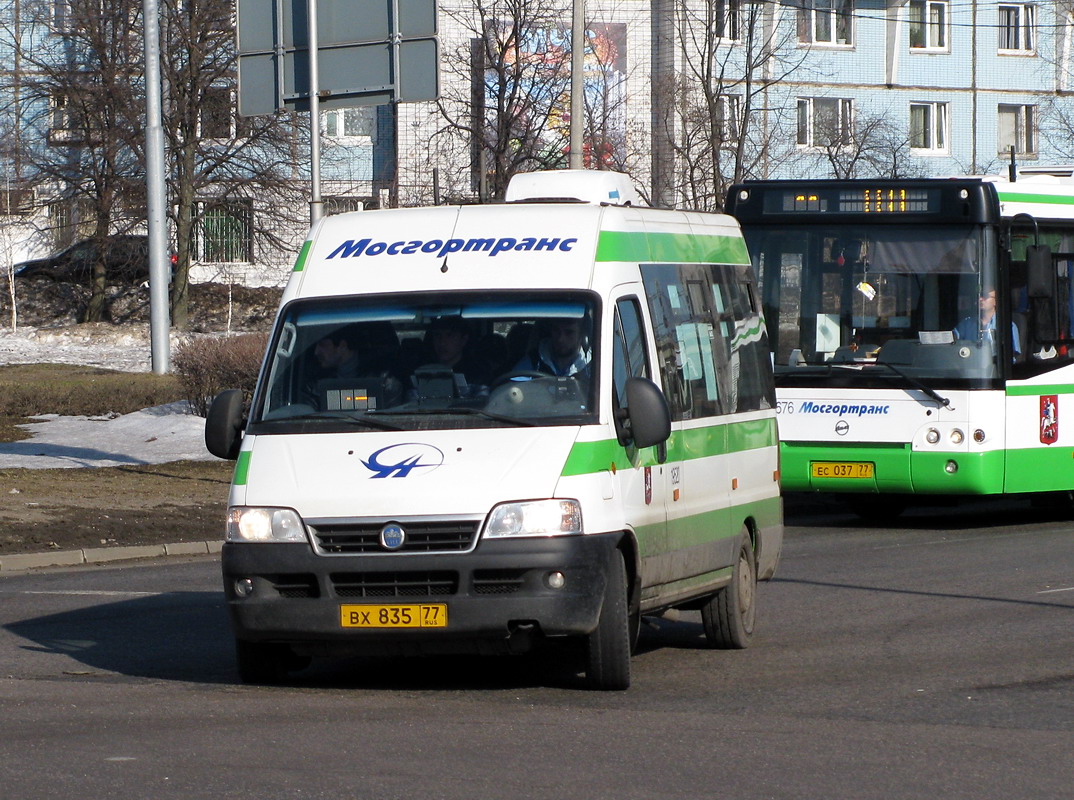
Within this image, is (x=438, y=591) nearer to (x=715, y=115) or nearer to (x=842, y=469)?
(x=842, y=469)

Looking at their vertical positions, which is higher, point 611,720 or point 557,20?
point 557,20

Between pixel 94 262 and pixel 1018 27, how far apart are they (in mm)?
32456

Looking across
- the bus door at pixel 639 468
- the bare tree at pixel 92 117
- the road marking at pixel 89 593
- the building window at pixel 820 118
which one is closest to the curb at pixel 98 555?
the road marking at pixel 89 593

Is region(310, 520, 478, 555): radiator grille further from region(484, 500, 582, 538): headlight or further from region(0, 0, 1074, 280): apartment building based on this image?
region(0, 0, 1074, 280): apartment building

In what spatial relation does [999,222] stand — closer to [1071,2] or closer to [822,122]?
[822,122]

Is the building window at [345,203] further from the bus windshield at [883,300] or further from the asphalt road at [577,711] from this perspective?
the asphalt road at [577,711]

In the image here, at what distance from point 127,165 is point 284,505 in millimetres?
41373

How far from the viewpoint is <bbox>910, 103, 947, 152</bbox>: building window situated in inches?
2413

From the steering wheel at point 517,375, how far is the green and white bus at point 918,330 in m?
→ 8.52

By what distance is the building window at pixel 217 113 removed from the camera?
4772 cm

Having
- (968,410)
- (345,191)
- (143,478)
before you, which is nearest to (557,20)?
(345,191)

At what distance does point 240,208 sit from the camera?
48.6 m

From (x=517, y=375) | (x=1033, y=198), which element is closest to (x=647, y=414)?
(x=517, y=375)

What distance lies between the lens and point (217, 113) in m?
47.9
